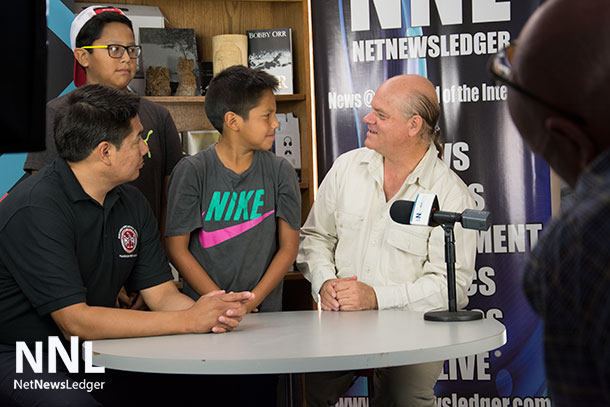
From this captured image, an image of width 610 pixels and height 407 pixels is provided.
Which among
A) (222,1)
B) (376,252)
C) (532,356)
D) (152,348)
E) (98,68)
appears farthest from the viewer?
(222,1)

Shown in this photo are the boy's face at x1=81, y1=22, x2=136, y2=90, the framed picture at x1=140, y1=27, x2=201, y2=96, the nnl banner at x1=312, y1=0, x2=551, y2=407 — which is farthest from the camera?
the framed picture at x1=140, y1=27, x2=201, y2=96

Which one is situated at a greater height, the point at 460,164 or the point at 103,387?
the point at 460,164

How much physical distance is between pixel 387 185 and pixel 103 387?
49.8 inches

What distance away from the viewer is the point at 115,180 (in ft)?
6.87

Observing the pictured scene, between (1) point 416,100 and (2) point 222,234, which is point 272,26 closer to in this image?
(1) point 416,100

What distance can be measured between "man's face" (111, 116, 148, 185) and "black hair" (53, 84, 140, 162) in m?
0.01

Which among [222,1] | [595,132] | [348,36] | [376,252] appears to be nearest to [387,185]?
[376,252]

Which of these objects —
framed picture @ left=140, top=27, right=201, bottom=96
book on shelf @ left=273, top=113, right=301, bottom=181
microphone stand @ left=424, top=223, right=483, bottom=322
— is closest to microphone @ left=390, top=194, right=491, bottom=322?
microphone stand @ left=424, top=223, right=483, bottom=322

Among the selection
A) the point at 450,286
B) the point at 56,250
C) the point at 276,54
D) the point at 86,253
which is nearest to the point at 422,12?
the point at 276,54

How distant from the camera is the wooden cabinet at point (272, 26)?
3588 mm

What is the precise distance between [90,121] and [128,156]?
0.51 ft

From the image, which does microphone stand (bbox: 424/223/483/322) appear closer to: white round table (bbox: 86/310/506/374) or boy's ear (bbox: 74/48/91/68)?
white round table (bbox: 86/310/506/374)

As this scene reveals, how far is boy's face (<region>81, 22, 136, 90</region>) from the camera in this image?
2.81 m

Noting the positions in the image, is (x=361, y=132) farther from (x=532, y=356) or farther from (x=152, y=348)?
(x=152, y=348)
